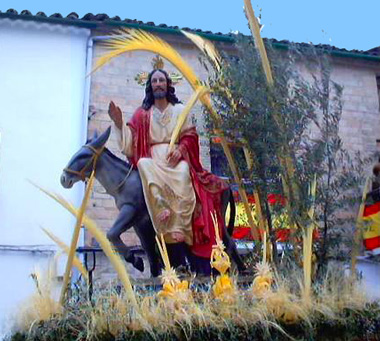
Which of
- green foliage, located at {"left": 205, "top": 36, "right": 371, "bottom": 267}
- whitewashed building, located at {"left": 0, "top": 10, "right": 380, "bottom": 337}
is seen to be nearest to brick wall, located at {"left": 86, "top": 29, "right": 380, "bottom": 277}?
whitewashed building, located at {"left": 0, "top": 10, "right": 380, "bottom": 337}

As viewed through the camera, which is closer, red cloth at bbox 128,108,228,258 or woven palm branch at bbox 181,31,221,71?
red cloth at bbox 128,108,228,258

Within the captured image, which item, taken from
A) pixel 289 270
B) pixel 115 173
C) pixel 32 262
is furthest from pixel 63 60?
pixel 289 270

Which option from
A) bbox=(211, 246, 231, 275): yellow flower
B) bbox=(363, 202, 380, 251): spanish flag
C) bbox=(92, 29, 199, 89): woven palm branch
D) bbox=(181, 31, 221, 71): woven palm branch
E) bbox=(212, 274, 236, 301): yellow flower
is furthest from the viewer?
bbox=(363, 202, 380, 251): spanish flag

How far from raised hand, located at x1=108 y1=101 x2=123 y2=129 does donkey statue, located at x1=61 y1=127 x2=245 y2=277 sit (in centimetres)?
15

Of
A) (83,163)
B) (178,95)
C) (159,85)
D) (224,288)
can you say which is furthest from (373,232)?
(224,288)

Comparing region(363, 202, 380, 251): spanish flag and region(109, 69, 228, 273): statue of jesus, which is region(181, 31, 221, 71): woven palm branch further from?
region(363, 202, 380, 251): spanish flag

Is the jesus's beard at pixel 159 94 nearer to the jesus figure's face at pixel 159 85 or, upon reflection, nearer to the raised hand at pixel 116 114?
the jesus figure's face at pixel 159 85

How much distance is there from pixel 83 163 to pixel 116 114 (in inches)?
24.7

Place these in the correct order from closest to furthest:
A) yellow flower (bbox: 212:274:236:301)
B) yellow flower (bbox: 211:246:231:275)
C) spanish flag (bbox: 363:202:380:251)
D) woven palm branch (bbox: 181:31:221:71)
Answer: yellow flower (bbox: 212:274:236:301) < yellow flower (bbox: 211:246:231:275) < woven palm branch (bbox: 181:31:221:71) < spanish flag (bbox: 363:202:380:251)

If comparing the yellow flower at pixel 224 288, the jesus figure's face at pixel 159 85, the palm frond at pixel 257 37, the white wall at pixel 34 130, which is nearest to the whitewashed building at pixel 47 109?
the white wall at pixel 34 130

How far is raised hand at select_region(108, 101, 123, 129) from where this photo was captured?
6.79 meters

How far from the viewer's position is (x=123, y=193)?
265 inches

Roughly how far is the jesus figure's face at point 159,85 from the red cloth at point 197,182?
9.6 inches

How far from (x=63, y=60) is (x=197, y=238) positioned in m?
5.79
